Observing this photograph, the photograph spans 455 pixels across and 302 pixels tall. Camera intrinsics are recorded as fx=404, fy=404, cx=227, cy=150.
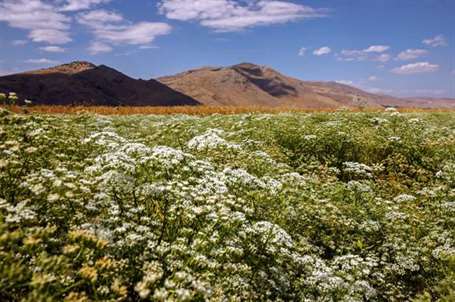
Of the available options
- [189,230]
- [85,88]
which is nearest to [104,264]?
[189,230]

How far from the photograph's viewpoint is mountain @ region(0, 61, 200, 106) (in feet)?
309

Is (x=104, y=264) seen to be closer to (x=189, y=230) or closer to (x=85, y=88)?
(x=189, y=230)

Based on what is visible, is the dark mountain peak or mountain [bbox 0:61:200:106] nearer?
mountain [bbox 0:61:200:106]

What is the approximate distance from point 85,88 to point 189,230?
10446cm

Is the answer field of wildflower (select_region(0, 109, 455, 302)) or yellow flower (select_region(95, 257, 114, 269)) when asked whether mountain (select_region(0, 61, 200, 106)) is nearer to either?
field of wildflower (select_region(0, 109, 455, 302))

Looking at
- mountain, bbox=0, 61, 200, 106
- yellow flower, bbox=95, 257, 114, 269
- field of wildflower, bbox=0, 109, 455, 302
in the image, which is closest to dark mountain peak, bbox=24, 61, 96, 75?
mountain, bbox=0, 61, 200, 106

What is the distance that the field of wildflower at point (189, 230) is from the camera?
181 inches

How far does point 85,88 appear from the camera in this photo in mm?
102875

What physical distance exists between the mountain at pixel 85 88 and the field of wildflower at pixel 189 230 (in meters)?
73.3

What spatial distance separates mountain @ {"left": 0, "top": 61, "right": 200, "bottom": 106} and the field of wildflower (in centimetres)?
7329

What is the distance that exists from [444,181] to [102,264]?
41.9 ft

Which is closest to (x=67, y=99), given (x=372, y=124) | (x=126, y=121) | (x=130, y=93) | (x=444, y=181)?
(x=130, y=93)

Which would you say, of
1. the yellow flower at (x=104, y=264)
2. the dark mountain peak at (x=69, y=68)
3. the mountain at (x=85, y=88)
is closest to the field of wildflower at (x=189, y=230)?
the yellow flower at (x=104, y=264)

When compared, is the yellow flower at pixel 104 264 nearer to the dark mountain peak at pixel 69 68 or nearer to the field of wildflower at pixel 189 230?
the field of wildflower at pixel 189 230
